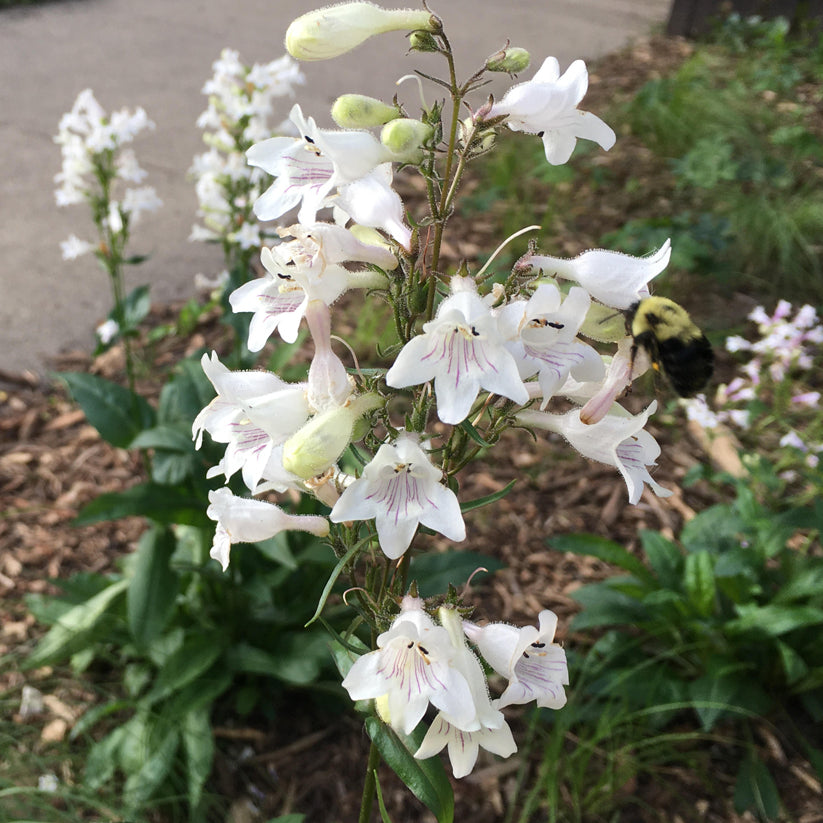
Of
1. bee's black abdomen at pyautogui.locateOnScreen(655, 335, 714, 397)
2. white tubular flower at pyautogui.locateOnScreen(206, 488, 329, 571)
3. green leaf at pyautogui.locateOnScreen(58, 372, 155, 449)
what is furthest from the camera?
green leaf at pyautogui.locateOnScreen(58, 372, 155, 449)

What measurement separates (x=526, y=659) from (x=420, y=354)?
2.11 ft

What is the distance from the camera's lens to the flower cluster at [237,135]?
3168mm

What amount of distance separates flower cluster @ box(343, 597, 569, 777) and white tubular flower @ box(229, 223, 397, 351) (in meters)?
0.56

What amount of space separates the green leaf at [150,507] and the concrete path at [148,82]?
2.10 metres

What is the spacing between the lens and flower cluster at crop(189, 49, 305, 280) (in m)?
3.17

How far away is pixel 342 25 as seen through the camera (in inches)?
54.2

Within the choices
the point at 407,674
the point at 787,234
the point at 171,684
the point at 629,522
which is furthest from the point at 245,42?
the point at 407,674

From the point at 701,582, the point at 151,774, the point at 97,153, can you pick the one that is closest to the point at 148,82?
the point at 97,153

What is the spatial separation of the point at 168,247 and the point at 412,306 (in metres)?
4.29

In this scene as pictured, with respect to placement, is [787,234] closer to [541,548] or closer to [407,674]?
[541,548]

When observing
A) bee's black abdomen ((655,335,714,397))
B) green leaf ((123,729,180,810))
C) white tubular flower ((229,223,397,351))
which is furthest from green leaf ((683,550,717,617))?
white tubular flower ((229,223,397,351))

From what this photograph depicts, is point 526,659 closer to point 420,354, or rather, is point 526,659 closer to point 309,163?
point 420,354

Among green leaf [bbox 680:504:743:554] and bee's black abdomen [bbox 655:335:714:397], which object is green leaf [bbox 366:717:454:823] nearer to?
bee's black abdomen [bbox 655:335:714:397]

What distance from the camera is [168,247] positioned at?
5.31 meters
